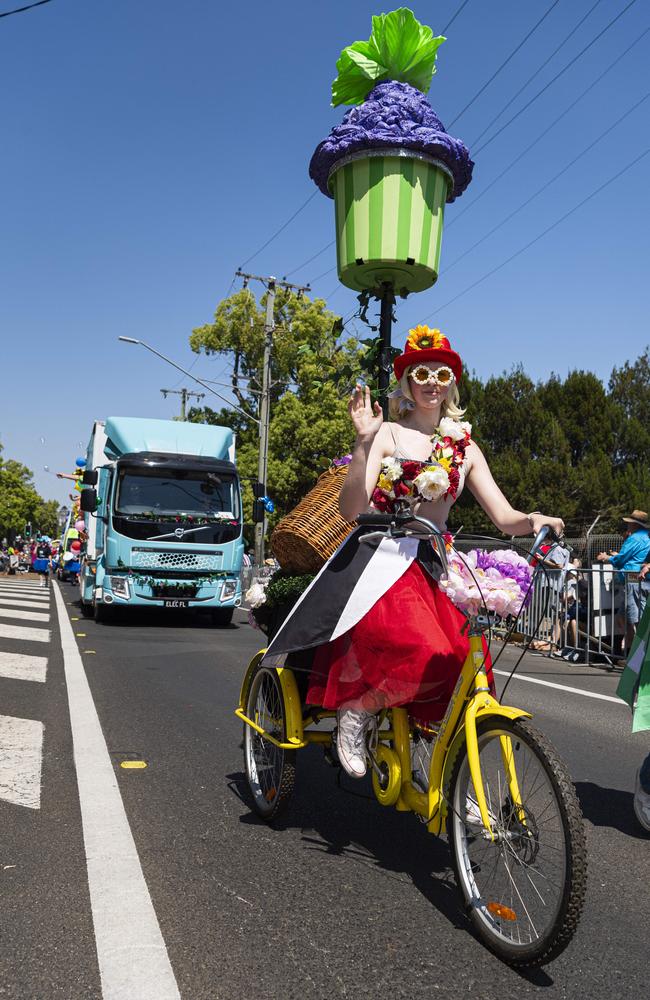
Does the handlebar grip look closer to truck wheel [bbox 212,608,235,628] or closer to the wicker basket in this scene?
the wicker basket

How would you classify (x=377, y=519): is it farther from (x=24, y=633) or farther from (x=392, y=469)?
(x=24, y=633)

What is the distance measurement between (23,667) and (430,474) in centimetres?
670

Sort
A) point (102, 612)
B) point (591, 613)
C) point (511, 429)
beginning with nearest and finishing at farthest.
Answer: point (591, 613), point (102, 612), point (511, 429)

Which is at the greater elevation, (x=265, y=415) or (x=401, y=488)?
(x=265, y=415)

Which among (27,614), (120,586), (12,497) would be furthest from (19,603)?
(12,497)

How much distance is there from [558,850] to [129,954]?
4.21 ft

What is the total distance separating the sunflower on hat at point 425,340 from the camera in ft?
12.3

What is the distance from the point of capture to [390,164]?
4.52 m

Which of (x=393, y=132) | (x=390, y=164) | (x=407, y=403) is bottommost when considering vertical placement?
(x=407, y=403)

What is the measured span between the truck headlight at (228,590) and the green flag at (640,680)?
11023 millimetres

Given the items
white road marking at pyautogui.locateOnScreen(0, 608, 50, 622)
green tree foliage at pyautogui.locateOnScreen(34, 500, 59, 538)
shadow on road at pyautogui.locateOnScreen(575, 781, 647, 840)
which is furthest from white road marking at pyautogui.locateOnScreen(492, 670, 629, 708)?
green tree foliage at pyautogui.locateOnScreen(34, 500, 59, 538)

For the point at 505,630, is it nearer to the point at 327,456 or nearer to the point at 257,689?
the point at 257,689

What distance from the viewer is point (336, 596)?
11.0 ft

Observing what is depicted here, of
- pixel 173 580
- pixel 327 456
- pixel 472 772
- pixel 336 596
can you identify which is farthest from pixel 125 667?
pixel 327 456
